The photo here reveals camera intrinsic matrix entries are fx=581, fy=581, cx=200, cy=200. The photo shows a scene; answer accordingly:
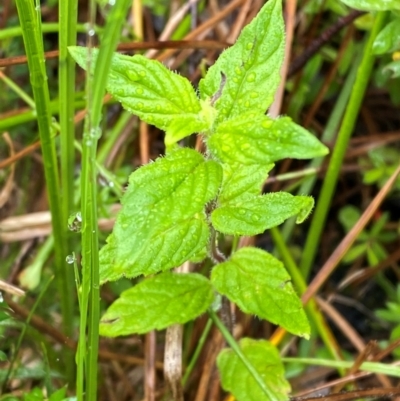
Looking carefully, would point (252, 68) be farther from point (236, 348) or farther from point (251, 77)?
point (236, 348)

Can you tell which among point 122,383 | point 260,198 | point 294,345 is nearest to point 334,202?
point 294,345

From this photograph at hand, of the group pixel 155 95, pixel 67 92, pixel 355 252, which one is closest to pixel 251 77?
pixel 155 95

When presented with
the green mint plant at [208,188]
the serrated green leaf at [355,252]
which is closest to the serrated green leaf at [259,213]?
the green mint plant at [208,188]

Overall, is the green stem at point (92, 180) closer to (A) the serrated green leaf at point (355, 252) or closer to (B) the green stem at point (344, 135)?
(B) the green stem at point (344, 135)

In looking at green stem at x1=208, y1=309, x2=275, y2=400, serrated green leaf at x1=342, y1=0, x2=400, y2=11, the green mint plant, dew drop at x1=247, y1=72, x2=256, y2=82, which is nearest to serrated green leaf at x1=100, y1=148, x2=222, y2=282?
the green mint plant

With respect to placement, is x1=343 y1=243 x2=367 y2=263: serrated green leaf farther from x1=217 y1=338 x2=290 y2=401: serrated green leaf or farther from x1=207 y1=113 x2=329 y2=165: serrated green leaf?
x1=207 y1=113 x2=329 y2=165: serrated green leaf

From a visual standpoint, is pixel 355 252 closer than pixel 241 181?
No
